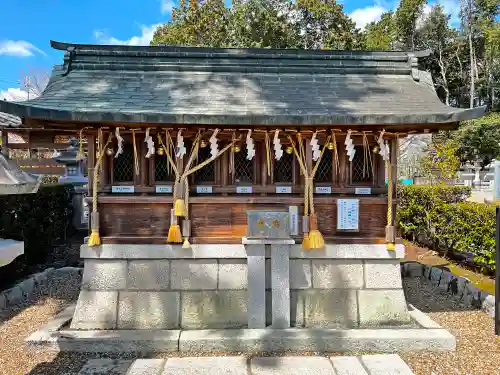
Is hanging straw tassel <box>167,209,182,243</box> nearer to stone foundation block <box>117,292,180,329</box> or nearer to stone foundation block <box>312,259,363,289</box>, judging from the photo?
stone foundation block <box>117,292,180,329</box>

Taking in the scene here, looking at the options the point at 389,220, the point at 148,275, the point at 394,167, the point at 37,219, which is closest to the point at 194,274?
the point at 148,275

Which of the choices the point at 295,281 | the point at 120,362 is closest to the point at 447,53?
the point at 295,281

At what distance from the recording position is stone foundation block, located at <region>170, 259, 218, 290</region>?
559 cm

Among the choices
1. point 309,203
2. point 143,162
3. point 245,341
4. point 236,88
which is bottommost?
point 245,341

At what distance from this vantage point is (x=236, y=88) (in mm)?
6160

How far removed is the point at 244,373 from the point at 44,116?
4.32 m

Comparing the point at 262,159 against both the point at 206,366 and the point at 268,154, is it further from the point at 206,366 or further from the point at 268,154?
the point at 206,366

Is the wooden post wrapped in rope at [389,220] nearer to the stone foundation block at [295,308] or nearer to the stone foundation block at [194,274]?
the stone foundation block at [295,308]

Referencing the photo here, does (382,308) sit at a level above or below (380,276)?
below

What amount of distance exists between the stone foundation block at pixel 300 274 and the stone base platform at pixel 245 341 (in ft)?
2.24

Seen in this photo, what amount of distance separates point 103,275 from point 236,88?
12.6 ft

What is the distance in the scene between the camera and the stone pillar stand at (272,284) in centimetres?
539

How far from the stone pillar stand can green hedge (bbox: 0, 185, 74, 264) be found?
5722 mm

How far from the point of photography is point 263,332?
528 cm
